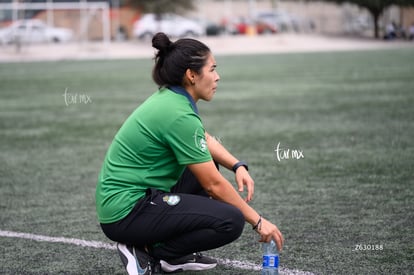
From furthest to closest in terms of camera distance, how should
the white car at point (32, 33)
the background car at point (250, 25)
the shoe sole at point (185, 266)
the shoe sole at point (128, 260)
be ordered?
the background car at point (250, 25), the white car at point (32, 33), the shoe sole at point (185, 266), the shoe sole at point (128, 260)

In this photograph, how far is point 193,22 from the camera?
5344 cm

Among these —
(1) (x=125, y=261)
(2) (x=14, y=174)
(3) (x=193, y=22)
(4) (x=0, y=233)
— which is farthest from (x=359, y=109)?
(3) (x=193, y=22)

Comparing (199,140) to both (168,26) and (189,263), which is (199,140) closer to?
(189,263)

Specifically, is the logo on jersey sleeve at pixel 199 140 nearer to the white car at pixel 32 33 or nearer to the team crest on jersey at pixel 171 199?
the team crest on jersey at pixel 171 199

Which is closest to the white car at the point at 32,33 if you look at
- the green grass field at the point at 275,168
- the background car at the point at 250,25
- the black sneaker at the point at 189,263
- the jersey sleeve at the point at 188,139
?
the background car at the point at 250,25

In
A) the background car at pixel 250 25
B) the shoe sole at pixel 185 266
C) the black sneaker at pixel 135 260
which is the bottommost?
the background car at pixel 250 25

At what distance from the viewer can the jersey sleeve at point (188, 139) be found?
412 centimetres

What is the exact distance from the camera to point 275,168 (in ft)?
28.1

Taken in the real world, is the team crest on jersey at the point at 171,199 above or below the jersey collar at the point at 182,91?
below

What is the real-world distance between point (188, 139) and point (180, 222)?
1.61 ft

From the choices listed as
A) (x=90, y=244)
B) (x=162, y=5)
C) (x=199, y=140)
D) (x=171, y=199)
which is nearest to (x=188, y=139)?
(x=199, y=140)

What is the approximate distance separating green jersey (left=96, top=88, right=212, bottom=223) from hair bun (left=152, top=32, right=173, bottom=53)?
Result: 0.23 m

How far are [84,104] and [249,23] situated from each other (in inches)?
1605

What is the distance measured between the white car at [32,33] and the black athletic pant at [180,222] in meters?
38.4
